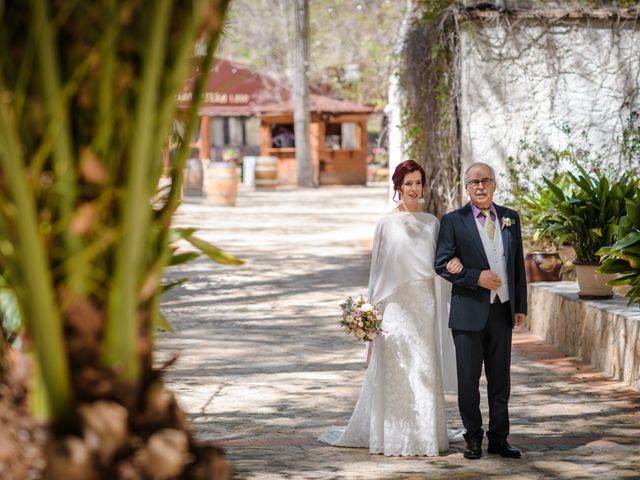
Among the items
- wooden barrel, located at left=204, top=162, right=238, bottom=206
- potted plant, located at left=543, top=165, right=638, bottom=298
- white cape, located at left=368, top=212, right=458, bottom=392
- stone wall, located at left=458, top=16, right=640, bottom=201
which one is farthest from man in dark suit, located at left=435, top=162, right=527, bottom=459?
wooden barrel, located at left=204, top=162, right=238, bottom=206

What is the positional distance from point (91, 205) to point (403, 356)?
439 cm

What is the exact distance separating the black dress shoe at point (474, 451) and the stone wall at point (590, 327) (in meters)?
2.27

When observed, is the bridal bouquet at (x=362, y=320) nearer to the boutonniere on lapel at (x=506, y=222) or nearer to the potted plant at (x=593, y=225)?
the boutonniere on lapel at (x=506, y=222)

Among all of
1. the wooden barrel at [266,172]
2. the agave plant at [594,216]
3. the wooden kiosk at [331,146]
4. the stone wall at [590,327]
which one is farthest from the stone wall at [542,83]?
the wooden kiosk at [331,146]

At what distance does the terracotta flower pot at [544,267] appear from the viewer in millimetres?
11664

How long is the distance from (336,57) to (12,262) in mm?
48775

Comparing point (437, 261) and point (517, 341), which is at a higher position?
point (437, 261)

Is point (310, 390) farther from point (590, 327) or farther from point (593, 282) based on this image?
point (593, 282)

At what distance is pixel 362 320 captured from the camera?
21.2 feet

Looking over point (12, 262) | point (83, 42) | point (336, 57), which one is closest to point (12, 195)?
point (12, 262)

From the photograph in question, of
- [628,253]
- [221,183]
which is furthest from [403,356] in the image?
[221,183]

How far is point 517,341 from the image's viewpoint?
10.4 metres

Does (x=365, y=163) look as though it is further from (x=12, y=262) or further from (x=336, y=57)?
(x=12, y=262)

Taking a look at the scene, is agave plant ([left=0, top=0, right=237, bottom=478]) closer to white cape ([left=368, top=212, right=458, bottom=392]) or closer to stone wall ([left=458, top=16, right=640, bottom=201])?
white cape ([left=368, top=212, right=458, bottom=392])
